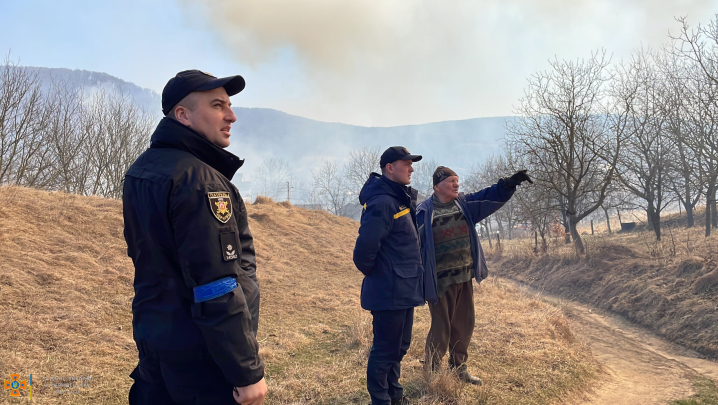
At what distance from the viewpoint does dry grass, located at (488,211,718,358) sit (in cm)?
682

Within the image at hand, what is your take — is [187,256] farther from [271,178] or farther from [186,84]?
[271,178]

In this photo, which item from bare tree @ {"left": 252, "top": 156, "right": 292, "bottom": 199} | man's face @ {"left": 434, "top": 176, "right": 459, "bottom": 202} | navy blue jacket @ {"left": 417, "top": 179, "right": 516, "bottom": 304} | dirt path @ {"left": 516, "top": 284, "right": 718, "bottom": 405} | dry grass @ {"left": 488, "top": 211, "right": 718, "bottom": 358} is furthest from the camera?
bare tree @ {"left": 252, "top": 156, "right": 292, "bottom": 199}

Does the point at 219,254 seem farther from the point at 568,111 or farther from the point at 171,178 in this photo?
the point at 568,111

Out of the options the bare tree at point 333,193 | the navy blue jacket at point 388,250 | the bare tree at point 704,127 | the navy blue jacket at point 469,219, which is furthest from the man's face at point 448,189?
the bare tree at point 333,193

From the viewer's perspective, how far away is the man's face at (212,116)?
1803mm

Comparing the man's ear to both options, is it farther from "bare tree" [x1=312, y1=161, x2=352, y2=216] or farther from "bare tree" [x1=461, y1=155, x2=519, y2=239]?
"bare tree" [x1=312, y1=161, x2=352, y2=216]

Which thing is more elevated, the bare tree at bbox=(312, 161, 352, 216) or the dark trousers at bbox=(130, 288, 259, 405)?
the bare tree at bbox=(312, 161, 352, 216)

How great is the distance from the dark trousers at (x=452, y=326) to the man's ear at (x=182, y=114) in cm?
304

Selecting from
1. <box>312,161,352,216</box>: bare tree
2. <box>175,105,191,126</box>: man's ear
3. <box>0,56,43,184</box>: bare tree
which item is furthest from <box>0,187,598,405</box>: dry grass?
<box>312,161,352,216</box>: bare tree

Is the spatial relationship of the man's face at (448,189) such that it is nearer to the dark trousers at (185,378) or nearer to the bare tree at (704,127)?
the dark trousers at (185,378)

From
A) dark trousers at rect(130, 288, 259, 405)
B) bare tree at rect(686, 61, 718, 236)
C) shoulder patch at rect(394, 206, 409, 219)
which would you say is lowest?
dark trousers at rect(130, 288, 259, 405)

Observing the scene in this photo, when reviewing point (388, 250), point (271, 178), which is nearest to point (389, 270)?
point (388, 250)

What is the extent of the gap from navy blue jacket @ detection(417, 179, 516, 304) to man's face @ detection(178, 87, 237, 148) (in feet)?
8.63

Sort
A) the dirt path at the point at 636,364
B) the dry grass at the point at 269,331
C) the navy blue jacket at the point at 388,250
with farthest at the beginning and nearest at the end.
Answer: the dirt path at the point at 636,364 → the dry grass at the point at 269,331 → the navy blue jacket at the point at 388,250
